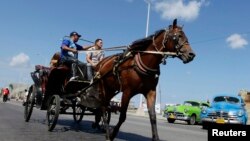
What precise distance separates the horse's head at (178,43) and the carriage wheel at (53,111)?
3607 mm

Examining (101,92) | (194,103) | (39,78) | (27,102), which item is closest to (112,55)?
(101,92)

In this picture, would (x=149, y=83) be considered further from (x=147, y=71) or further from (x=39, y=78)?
(x=39, y=78)

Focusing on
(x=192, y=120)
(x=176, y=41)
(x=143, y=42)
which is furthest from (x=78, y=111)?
(x=192, y=120)

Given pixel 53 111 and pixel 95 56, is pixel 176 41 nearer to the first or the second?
pixel 95 56

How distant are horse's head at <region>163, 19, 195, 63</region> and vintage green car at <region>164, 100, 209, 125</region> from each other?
743 inches

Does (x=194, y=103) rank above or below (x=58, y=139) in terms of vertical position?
above

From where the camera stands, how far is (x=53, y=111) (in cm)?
1185

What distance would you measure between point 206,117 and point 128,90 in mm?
14316

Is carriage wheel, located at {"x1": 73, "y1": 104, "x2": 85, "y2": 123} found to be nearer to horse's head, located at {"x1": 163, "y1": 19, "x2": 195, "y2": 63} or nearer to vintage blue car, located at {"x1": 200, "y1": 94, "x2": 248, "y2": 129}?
horse's head, located at {"x1": 163, "y1": 19, "x2": 195, "y2": 63}

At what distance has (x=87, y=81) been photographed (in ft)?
38.3

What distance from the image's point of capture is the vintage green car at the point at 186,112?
27.6 m

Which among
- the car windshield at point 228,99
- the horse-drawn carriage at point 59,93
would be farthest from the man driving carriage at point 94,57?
the car windshield at point 228,99

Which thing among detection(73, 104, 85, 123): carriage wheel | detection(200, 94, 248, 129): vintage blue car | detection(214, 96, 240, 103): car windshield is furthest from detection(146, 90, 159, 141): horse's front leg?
detection(214, 96, 240, 103): car windshield

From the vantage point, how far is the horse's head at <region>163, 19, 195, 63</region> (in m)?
8.46
